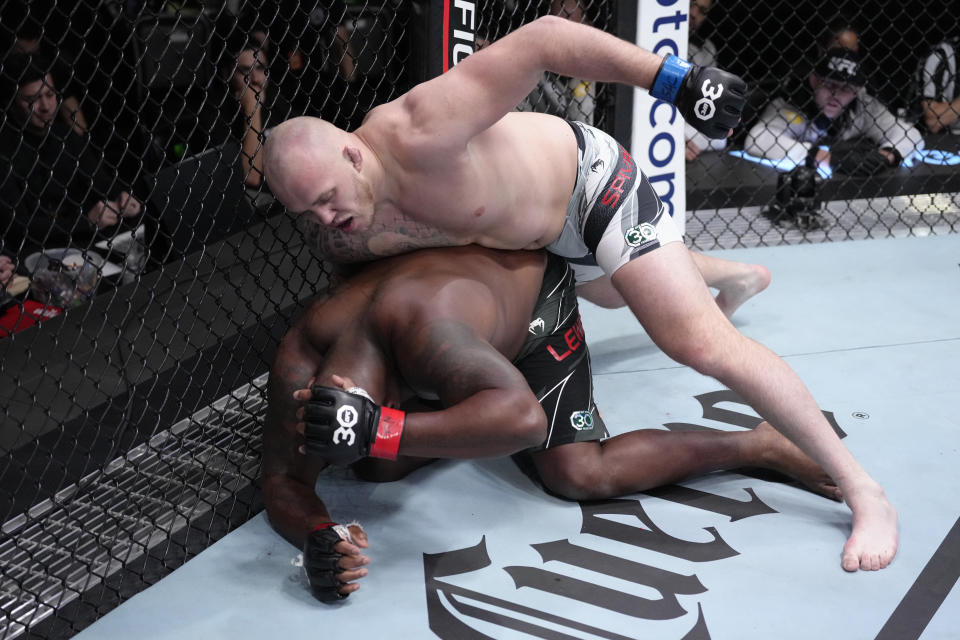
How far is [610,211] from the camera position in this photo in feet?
6.14

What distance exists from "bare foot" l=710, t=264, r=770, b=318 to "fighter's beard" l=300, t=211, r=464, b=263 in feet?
2.86

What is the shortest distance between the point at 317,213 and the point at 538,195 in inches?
17.1

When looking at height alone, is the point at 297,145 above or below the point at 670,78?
below

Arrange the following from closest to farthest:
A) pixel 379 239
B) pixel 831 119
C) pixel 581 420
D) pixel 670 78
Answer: pixel 670 78, pixel 379 239, pixel 581 420, pixel 831 119

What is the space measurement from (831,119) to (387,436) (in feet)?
10.4

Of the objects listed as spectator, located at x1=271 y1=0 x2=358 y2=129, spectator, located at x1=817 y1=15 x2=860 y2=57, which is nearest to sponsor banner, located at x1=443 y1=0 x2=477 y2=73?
spectator, located at x1=271 y1=0 x2=358 y2=129

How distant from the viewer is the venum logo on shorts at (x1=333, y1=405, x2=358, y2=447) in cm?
144

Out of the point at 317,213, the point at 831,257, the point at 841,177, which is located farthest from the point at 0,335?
the point at 841,177

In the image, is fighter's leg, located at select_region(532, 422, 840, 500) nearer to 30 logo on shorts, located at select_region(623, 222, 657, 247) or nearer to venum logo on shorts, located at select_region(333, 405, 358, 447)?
30 logo on shorts, located at select_region(623, 222, 657, 247)

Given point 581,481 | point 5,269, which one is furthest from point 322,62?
point 581,481

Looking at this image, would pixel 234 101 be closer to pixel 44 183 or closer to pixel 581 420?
pixel 44 183

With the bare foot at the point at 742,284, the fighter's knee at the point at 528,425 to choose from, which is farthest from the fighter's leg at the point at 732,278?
the fighter's knee at the point at 528,425

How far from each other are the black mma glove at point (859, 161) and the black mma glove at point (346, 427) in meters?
2.78

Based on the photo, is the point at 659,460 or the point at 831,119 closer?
the point at 659,460
